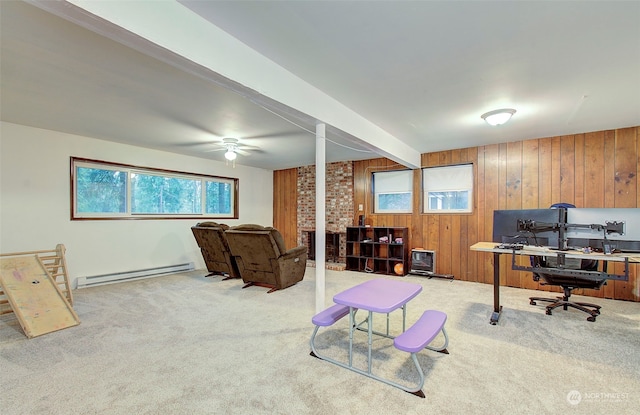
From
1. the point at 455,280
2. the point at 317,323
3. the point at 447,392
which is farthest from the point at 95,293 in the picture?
the point at 455,280

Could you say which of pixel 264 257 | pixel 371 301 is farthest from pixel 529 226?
pixel 264 257

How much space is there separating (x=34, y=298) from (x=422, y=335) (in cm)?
386

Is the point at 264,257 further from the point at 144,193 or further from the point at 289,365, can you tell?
the point at 144,193

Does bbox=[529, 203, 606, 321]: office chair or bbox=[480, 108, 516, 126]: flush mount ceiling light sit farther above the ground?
bbox=[480, 108, 516, 126]: flush mount ceiling light

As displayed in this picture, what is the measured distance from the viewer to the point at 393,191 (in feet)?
18.9

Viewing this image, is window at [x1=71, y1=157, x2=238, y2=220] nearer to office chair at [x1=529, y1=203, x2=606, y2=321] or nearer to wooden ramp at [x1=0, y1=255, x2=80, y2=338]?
wooden ramp at [x1=0, y1=255, x2=80, y2=338]

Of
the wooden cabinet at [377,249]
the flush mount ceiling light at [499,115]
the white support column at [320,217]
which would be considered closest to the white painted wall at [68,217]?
the wooden cabinet at [377,249]

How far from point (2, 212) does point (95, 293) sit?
5.18 ft

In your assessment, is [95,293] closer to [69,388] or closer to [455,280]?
[69,388]

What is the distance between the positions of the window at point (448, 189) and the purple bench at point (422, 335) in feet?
10.7

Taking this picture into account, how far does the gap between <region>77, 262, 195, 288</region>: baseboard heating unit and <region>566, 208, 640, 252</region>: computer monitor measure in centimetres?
587

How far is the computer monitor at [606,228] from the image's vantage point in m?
2.35

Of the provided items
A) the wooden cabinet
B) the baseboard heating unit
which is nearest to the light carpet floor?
the baseboard heating unit

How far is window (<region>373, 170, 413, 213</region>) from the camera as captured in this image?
5605 mm
